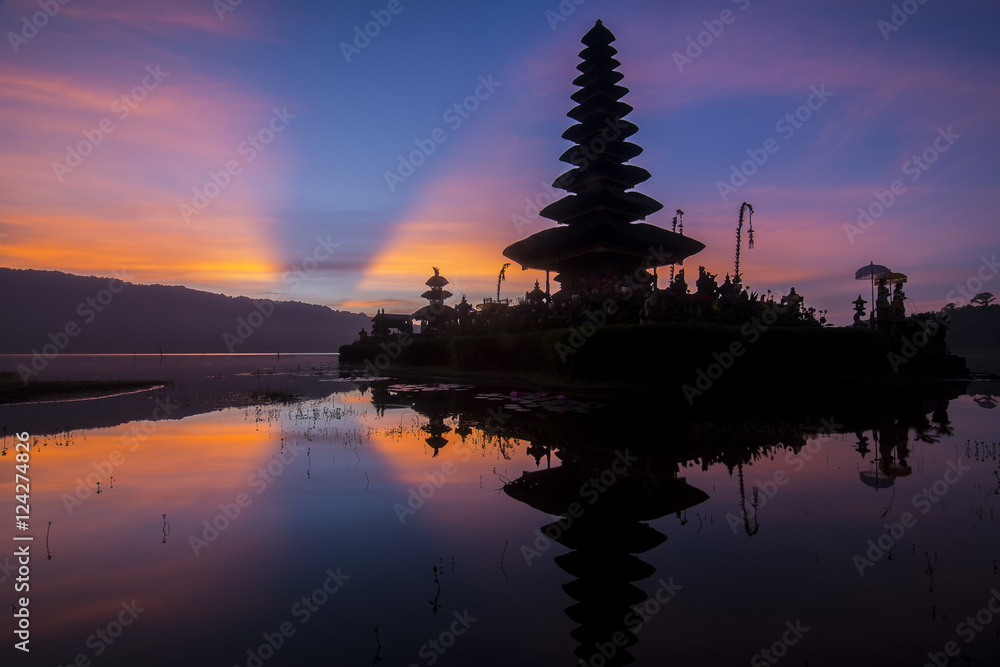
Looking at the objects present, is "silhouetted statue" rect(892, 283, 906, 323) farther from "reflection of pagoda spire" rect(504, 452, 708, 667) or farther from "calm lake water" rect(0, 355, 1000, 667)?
"reflection of pagoda spire" rect(504, 452, 708, 667)

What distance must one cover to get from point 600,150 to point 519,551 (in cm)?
2867

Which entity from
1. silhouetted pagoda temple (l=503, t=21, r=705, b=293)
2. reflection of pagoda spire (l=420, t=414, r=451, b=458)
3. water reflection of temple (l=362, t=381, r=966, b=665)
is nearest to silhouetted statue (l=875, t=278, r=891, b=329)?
silhouetted pagoda temple (l=503, t=21, r=705, b=293)

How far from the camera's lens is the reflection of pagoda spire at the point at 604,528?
2.75m

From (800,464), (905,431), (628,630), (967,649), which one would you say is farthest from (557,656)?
(905,431)

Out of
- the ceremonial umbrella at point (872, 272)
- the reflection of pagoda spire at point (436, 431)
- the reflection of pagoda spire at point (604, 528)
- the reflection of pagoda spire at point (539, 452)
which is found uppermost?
the ceremonial umbrella at point (872, 272)

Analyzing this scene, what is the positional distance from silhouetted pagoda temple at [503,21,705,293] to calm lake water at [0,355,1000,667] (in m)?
21.0

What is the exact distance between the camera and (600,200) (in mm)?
28406

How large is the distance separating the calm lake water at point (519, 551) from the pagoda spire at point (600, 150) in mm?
22545

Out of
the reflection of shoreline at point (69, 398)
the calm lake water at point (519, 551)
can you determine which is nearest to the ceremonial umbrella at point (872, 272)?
the calm lake water at point (519, 551)

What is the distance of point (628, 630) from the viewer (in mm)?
2668

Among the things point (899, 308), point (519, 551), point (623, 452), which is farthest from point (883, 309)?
point (519, 551)

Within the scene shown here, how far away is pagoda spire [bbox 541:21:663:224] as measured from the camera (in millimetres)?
28953

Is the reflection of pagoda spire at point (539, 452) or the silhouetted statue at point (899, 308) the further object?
the silhouetted statue at point (899, 308)

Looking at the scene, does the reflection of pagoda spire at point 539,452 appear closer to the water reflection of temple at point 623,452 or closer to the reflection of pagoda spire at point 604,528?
the water reflection of temple at point 623,452
